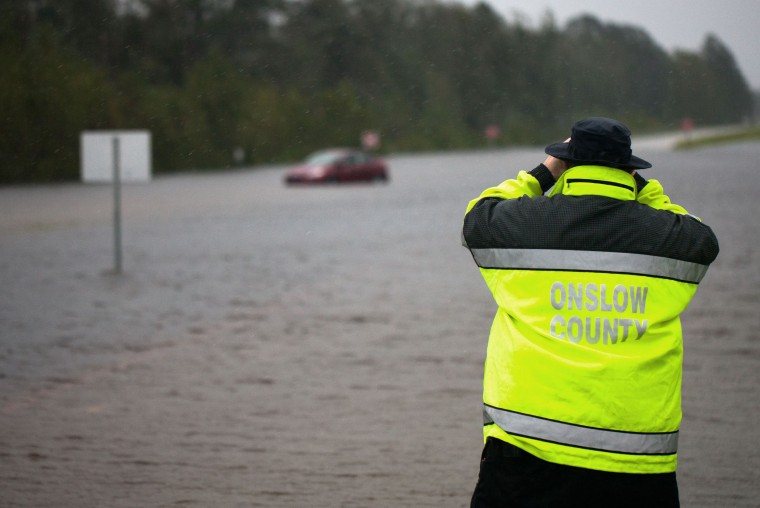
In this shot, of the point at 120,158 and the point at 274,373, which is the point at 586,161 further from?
the point at 120,158

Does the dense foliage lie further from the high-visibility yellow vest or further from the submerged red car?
the high-visibility yellow vest

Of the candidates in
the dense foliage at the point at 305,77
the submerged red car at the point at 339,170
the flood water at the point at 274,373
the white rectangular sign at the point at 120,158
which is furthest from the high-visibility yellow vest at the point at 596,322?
the submerged red car at the point at 339,170

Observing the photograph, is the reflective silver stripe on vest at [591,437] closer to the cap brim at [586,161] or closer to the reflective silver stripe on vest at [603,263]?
the reflective silver stripe on vest at [603,263]

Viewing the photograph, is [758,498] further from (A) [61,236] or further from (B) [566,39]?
(B) [566,39]

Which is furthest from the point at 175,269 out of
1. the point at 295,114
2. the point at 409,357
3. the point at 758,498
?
the point at 295,114

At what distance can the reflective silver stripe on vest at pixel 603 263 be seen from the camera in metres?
3.37

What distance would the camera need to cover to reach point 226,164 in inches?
2188

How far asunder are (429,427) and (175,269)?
9.23 metres

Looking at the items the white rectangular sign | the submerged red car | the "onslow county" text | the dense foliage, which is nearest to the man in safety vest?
the "onslow county" text

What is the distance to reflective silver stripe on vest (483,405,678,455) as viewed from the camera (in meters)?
3.33

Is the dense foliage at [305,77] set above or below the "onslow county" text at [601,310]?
above

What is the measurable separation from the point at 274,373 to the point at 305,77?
3355 inches

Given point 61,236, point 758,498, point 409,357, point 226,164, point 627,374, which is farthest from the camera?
point 226,164

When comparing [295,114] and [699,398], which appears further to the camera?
[295,114]
